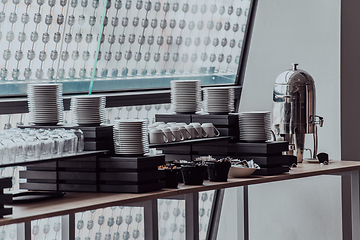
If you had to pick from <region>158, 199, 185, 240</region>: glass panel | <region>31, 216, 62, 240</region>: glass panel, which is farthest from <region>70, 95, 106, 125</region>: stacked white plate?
<region>158, 199, 185, 240</region>: glass panel

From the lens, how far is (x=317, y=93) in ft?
14.2

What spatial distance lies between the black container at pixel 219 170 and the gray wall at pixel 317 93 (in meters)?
0.86

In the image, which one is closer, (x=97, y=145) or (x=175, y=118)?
(x=97, y=145)

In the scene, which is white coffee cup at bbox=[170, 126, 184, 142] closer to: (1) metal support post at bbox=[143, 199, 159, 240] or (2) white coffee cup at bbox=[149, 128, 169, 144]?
(2) white coffee cup at bbox=[149, 128, 169, 144]

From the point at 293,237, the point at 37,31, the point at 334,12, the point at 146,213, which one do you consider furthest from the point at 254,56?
the point at 146,213

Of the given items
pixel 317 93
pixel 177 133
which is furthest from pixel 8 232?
pixel 317 93

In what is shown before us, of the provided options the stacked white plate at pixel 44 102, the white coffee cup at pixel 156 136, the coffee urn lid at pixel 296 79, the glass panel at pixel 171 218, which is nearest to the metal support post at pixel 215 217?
the glass panel at pixel 171 218

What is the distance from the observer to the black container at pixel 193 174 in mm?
2930

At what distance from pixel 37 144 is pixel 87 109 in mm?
425

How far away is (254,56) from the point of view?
4789 millimetres

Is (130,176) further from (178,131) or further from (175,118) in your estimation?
(175,118)

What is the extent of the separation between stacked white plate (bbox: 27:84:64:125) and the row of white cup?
0.52 m

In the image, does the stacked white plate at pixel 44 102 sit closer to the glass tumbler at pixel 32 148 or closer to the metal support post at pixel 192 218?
the glass tumbler at pixel 32 148

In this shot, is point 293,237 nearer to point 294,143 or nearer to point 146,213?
point 294,143
